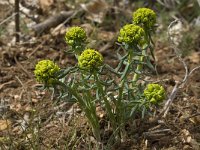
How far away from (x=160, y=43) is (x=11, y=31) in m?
1.35

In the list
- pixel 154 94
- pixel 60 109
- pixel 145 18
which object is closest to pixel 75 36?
pixel 145 18

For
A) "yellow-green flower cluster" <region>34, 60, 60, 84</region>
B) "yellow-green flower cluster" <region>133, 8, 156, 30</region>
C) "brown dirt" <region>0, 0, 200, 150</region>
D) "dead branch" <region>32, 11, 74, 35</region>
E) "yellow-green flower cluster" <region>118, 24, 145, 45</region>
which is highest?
"dead branch" <region>32, 11, 74, 35</region>

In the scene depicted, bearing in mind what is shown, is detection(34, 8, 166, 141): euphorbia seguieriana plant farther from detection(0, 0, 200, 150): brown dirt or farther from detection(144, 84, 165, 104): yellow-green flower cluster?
detection(0, 0, 200, 150): brown dirt

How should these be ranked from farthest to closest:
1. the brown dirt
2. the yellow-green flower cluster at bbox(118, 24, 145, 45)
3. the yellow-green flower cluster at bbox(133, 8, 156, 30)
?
the brown dirt, the yellow-green flower cluster at bbox(133, 8, 156, 30), the yellow-green flower cluster at bbox(118, 24, 145, 45)

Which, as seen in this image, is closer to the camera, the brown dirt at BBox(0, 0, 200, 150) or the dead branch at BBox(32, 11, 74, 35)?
the brown dirt at BBox(0, 0, 200, 150)

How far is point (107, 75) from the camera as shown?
254cm

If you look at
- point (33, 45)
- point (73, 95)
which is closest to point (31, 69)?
point (33, 45)

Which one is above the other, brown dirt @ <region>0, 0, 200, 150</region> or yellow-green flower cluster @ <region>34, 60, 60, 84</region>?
yellow-green flower cluster @ <region>34, 60, 60, 84</region>

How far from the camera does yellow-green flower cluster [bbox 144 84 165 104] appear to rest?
95.4 inches

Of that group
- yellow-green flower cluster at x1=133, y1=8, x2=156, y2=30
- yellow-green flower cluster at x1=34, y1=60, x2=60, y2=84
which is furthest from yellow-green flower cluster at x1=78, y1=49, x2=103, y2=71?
yellow-green flower cluster at x1=133, y1=8, x2=156, y2=30

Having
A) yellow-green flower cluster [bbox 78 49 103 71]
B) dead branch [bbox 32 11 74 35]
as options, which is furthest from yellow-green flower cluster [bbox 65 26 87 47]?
dead branch [bbox 32 11 74 35]

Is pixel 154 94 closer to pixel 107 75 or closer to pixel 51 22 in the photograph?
pixel 107 75

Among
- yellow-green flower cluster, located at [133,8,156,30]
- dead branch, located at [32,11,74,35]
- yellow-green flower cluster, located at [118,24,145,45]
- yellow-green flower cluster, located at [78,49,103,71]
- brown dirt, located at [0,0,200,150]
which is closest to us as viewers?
yellow-green flower cluster, located at [78,49,103,71]

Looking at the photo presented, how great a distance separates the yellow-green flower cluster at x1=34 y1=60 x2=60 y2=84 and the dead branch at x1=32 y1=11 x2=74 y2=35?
5.64 feet
